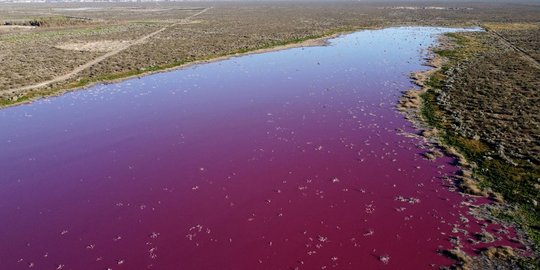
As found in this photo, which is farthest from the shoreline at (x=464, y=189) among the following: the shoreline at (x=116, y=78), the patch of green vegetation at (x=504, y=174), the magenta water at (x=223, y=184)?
the shoreline at (x=116, y=78)

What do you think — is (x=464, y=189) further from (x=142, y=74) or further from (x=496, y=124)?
(x=142, y=74)

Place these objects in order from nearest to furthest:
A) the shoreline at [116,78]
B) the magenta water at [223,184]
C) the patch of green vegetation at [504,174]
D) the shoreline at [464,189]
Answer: the shoreline at [464,189]
the magenta water at [223,184]
the patch of green vegetation at [504,174]
the shoreline at [116,78]

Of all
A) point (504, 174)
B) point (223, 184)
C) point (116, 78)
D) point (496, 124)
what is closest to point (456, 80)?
point (496, 124)

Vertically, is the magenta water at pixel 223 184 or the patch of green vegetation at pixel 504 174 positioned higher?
the patch of green vegetation at pixel 504 174

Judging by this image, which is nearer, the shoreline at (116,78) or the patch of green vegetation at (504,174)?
the patch of green vegetation at (504,174)

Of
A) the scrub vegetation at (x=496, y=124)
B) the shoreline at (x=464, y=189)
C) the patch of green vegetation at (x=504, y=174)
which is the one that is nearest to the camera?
the shoreline at (x=464, y=189)

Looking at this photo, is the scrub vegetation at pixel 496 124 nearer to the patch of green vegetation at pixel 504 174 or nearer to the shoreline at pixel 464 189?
the patch of green vegetation at pixel 504 174
